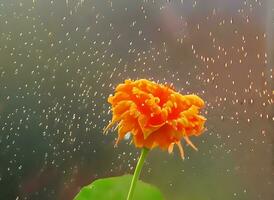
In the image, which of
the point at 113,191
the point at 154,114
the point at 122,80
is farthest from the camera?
the point at 122,80

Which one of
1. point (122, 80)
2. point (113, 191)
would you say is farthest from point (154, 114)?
point (122, 80)

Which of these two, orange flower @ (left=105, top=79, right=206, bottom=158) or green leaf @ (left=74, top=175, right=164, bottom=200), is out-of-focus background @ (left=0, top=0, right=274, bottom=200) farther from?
orange flower @ (left=105, top=79, right=206, bottom=158)

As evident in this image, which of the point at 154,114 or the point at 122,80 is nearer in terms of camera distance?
the point at 154,114

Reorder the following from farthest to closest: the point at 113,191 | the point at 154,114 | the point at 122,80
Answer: the point at 122,80 → the point at 113,191 → the point at 154,114

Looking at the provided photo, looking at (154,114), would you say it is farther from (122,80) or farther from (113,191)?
(122,80)

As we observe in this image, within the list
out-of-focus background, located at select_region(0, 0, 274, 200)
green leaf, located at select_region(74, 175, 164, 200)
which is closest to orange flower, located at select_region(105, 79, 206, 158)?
green leaf, located at select_region(74, 175, 164, 200)

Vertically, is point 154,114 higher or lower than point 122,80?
lower

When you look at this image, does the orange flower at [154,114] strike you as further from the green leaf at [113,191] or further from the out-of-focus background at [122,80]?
the out-of-focus background at [122,80]
